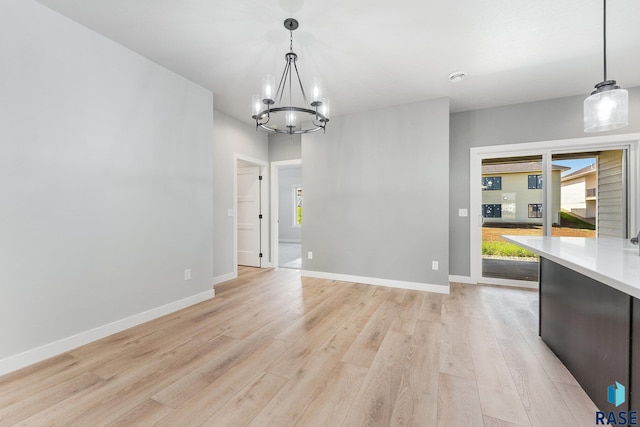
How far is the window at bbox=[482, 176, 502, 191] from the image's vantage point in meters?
4.24

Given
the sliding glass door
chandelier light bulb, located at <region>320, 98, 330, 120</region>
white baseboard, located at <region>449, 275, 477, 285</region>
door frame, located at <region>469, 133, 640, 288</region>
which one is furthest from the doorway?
the sliding glass door

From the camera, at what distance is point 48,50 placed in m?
2.07

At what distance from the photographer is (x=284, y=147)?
17.3 feet

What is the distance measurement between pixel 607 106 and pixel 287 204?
856 cm

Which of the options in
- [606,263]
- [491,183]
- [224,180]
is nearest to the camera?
[606,263]

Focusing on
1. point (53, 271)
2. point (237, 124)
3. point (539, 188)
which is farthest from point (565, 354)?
point (237, 124)

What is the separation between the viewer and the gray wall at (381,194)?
3.78 metres

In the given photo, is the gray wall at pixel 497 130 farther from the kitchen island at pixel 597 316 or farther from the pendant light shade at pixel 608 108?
the pendant light shade at pixel 608 108

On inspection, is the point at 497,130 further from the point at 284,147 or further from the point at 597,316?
the point at 284,147

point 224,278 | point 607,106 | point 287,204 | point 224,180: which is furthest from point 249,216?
point 607,106

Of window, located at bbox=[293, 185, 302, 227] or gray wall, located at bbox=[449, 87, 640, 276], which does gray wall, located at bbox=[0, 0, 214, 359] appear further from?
window, located at bbox=[293, 185, 302, 227]

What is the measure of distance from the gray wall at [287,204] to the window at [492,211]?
633 centimetres

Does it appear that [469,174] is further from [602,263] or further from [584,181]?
[602,263]

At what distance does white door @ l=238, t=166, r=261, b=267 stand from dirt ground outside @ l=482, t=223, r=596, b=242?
409 cm
